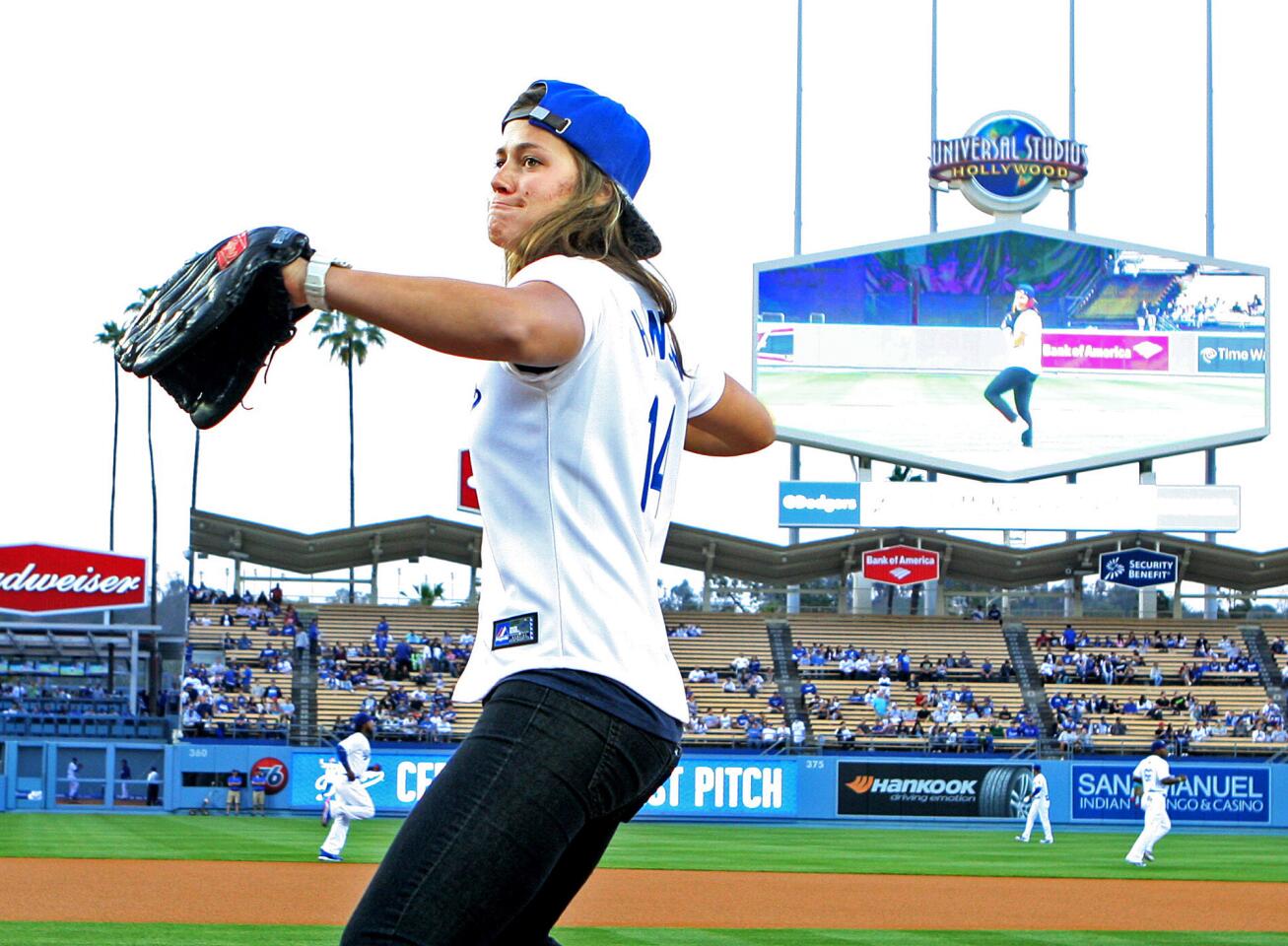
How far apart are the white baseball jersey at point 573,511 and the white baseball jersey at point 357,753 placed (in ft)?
56.0

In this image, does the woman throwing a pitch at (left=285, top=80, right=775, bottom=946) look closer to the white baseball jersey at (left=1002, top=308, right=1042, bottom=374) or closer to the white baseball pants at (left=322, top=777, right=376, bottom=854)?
the white baseball pants at (left=322, top=777, right=376, bottom=854)

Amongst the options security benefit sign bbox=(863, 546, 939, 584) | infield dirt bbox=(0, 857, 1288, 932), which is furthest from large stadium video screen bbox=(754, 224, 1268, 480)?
infield dirt bbox=(0, 857, 1288, 932)

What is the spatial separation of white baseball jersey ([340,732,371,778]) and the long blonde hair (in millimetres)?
16970

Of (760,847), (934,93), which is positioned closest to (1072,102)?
(934,93)

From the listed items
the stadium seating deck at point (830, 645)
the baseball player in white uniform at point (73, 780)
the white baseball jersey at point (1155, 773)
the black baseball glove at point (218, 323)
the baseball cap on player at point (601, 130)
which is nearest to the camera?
the black baseball glove at point (218, 323)

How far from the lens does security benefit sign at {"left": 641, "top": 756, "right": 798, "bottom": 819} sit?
35094 mm

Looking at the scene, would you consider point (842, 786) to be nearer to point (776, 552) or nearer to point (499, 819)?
point (776, 552)

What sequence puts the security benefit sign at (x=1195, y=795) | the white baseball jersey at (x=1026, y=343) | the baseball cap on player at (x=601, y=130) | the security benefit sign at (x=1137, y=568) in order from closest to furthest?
the baseball cap on player at (x=601, y=130) < the security benefit sign at (x=1195, y=795) < the white baseball jersey at (x=1026, y=343) < the security benefit sign at (x=1137, y=568)

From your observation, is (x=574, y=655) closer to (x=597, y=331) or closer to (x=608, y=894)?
(x=597, y=331)

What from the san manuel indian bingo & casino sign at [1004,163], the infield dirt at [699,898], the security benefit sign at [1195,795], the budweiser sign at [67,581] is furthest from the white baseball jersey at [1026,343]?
the infield dirt at [699,898]

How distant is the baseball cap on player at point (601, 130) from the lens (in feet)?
10.7

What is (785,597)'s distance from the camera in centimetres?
5316

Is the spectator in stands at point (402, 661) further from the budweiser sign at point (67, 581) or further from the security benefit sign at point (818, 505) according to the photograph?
the security benefit sign at point (818, 505)

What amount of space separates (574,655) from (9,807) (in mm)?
36368
